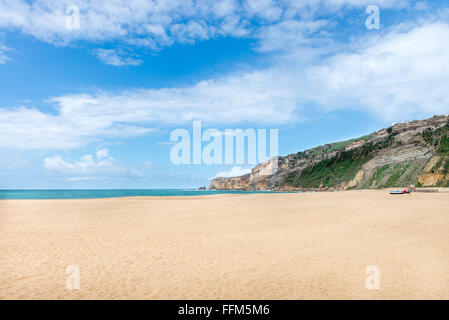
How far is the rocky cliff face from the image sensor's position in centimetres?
7606

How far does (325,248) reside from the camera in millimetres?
11062

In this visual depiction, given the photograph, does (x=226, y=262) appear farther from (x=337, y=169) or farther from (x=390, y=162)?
(x=337, y=169)

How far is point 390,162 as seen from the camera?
98.7m

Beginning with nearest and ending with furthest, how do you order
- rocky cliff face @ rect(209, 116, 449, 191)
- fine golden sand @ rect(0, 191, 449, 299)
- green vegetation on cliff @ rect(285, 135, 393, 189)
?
1. fine golden sand @ rect(0, 191, 449, 299)
2. rocky cliff face @ rect(209, 116, 449, 191)
3. green vegetation on cliff @ rect(285, 135, 393, 189)

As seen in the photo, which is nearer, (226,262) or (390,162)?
(226,262)

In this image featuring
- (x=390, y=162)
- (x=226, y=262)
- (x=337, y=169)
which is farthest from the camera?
(x=337, y=169)

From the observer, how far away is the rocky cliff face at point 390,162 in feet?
250

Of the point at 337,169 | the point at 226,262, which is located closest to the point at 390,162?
the point at 337,169

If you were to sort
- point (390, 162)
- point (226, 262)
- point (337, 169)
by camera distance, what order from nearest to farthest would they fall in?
1. point (226, 262)
2. point (390, 162)
3. point (337, 169)

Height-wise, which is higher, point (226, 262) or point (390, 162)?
point (390, 162)

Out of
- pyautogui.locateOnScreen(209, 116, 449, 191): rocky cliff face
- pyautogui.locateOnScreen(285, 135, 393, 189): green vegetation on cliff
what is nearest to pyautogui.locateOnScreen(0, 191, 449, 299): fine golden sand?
pyautogui.locateOnScreen(209, 116, 449, 191): rocky cliff face

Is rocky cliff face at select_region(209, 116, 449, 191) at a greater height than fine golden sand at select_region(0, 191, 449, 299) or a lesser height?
greater

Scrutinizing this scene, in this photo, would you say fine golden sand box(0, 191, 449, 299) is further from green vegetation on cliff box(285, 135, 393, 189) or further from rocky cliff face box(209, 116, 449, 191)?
green vegetation on cliff box(285, 135, 393, 189)
